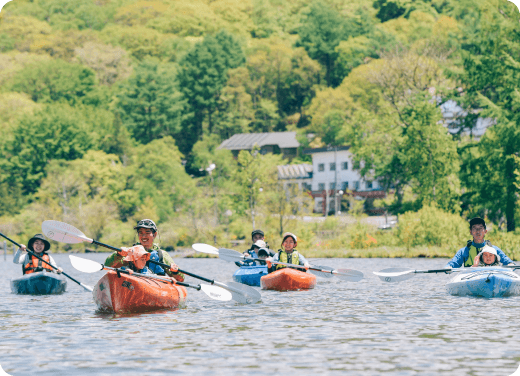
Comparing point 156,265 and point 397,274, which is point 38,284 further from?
point 397,274

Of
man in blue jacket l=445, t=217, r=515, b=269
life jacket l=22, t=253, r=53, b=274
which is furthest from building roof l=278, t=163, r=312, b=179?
man in blue jacket l=445, t=217, r=515, b=269

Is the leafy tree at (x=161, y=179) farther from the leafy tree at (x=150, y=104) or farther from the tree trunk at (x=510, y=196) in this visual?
the tree trunk at (x=510, y=196)

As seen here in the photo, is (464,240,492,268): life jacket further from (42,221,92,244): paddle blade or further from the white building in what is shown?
the white building

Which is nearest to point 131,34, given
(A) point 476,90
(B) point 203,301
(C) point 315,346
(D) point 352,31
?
(D) point 352,31

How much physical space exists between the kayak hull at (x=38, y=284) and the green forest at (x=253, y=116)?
23.2 metres

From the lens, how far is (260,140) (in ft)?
284

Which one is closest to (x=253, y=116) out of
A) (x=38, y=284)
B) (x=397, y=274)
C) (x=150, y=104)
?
(x=150, y=104)

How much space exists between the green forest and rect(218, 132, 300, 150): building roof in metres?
1.79

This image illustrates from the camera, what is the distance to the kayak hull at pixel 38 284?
18828mm

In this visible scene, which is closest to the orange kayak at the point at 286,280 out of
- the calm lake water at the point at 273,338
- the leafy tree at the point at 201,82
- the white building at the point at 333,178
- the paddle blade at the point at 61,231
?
the calm lake water at the point at 273,338

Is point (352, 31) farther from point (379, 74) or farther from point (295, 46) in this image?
point (379, 74)

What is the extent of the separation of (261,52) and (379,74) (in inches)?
1667

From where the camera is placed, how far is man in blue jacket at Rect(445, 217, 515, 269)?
54.1 ft

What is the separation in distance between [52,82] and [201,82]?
17.1m
